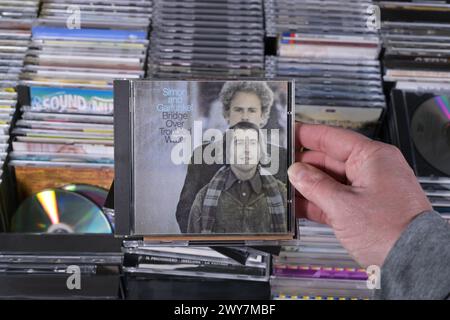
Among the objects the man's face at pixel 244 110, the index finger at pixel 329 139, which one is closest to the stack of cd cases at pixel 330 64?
the index finger at pixel 329 139

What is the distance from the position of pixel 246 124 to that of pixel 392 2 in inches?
28.5

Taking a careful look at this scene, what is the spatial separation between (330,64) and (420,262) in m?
0.68

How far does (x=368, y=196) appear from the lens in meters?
0.97

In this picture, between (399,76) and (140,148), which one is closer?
(140,148)

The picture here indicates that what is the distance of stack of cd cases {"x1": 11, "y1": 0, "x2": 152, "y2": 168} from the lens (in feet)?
4.31

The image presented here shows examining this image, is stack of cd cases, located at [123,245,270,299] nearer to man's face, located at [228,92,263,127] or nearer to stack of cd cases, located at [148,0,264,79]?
man's face, located at [228,92,263,127]

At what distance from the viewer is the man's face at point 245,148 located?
105cm

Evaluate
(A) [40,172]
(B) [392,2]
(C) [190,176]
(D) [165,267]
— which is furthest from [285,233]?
(B) [392,2]

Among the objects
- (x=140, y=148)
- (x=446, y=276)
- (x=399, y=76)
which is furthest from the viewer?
(x=399, y=76)

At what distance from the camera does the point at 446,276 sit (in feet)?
2.84

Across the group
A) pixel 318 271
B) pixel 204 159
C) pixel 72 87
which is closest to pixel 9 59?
pixel 72 87

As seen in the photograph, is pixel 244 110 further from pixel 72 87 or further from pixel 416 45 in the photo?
pixel 416 45

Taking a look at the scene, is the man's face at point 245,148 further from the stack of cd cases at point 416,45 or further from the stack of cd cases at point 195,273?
the stack of cd cases at point 416,45

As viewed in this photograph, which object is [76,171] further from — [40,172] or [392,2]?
[392,2]
